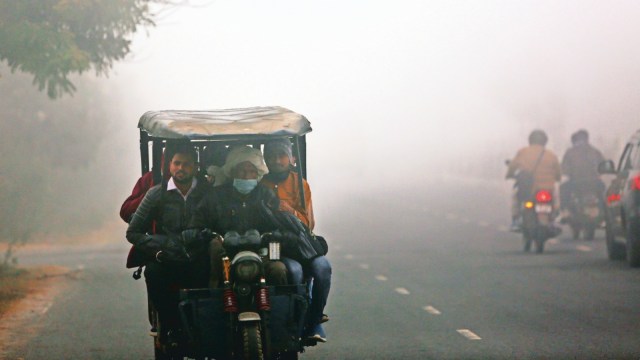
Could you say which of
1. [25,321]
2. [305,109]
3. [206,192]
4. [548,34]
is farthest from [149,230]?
[305,109]

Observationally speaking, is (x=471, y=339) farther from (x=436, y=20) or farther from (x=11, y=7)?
(x=436, y=20)

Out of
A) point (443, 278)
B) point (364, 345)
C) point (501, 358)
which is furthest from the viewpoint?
point (443, 278)

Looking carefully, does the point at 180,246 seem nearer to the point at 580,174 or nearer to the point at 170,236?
the point at 170,236

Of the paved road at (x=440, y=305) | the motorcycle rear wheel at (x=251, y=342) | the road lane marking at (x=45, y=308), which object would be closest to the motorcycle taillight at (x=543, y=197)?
the paved road at (x=440, y=305)

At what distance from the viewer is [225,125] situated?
1128 centimetres

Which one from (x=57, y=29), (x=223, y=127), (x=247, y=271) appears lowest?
(x=247, y=271)

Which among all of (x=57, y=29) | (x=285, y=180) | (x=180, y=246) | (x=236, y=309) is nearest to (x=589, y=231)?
(x=57, y=29)

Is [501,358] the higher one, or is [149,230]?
[149,230]

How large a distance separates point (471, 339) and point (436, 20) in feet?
396

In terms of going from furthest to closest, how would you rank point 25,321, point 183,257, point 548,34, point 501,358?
point 548,34
point 25,321
point 501,358
point 183,257

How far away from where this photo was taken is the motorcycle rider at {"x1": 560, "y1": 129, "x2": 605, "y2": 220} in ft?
94.6

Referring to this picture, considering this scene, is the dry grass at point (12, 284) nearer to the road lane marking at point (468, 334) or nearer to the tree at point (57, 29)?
the tree at point (57, 29)

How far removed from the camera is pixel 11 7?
22578 millimetres

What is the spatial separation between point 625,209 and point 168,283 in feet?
39.0
